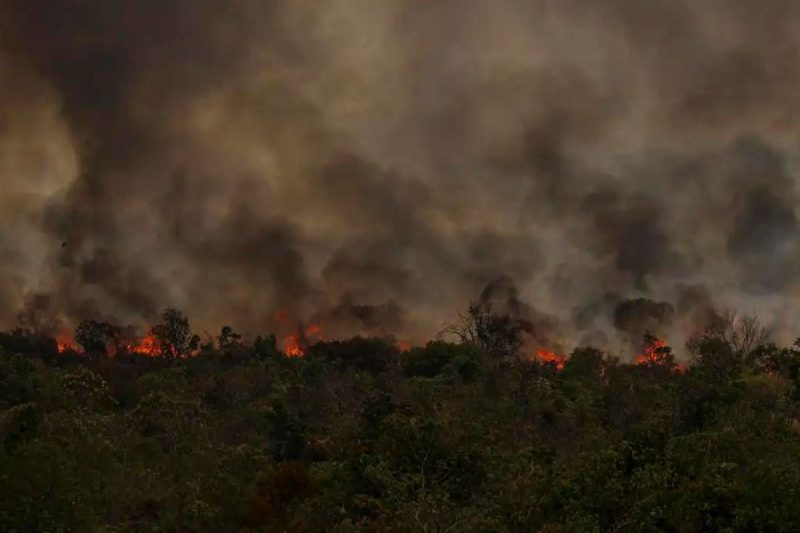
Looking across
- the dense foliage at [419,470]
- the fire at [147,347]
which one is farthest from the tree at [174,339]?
the dense foliage at [419,470]

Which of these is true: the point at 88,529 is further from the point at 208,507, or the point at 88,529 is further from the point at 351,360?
the point at 351,360

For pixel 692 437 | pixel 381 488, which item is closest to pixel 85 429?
pixel 381 488

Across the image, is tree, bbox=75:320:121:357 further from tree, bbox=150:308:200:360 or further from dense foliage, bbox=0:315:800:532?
dense foliage, bbox=0:315:800:532

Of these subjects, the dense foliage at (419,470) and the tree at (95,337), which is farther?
the tree at (95,337)

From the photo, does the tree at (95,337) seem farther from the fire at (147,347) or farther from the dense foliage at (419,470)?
the dense foliage at (419,470)

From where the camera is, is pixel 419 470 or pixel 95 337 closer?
pixel 419 470

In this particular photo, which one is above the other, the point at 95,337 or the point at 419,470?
the point at 95,337

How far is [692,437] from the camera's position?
3675 centimetres

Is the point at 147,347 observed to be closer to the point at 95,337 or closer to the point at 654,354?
the point at 95,337

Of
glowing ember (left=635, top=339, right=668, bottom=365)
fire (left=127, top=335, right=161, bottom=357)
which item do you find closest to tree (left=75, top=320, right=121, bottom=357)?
fire (left=127, top=335, right=161, bottom=357)

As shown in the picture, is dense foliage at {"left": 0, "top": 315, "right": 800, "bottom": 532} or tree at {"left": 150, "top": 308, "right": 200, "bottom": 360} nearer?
dense foliage at {"left": 0, "top": 315, "right": 800, "bottom": 532}

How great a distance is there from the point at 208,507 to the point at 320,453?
27653mm

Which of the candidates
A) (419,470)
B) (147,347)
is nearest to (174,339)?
(147,347)

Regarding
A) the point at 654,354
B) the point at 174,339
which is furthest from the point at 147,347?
the point at 654,354
